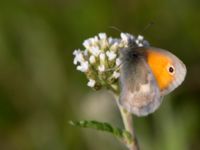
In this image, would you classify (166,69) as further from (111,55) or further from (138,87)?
(111,55)

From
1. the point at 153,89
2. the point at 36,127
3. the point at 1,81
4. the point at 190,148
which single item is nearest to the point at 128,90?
the point at 153,89

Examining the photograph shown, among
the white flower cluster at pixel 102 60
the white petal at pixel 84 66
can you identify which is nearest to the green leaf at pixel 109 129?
the white flower cluster at pixel 102 60

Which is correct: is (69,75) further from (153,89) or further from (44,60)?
(153,89)

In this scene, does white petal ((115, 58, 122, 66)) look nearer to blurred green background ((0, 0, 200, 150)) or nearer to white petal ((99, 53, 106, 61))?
white petal ((99, 53, 106, 61))

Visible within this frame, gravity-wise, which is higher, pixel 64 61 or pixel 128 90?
pixel 128 90

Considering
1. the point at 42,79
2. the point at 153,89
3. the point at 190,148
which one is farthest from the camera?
the point at 42,79

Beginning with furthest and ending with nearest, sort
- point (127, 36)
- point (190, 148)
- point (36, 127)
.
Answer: point (36, 127) < point (190, 148) < point (127, 36)

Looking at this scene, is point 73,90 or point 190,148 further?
point 73,90
